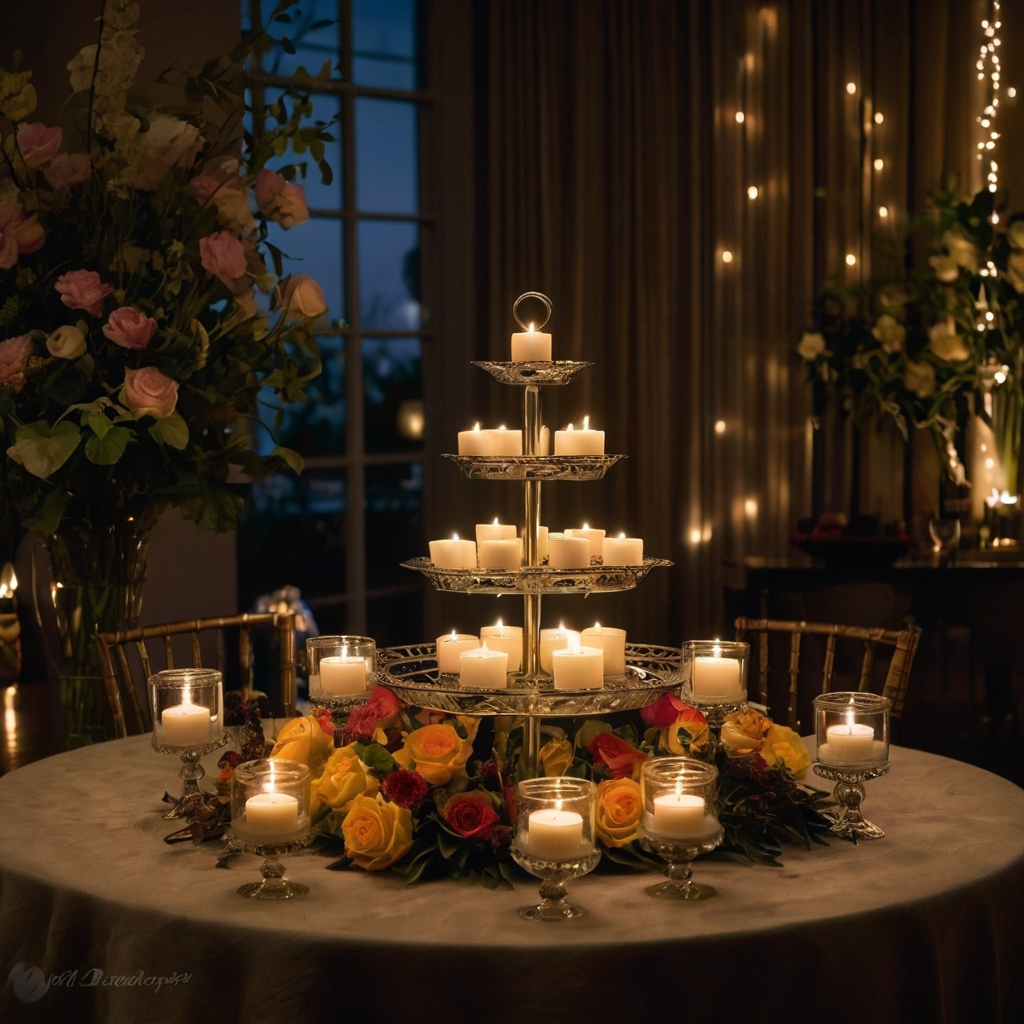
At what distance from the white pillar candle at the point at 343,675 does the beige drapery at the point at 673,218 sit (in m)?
2.22

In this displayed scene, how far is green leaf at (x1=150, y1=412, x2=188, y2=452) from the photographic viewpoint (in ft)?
6.61

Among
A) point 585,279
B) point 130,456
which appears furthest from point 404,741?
point 585,279

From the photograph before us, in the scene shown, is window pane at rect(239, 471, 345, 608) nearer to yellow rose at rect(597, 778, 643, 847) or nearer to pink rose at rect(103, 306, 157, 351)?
pink rose at rect(103, 306, 157, 351)

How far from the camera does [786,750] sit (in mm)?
1777

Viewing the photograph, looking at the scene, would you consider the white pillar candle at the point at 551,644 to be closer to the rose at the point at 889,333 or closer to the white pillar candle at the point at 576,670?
the white pillar candle at the point at 576,670

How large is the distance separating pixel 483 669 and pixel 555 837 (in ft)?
1.11

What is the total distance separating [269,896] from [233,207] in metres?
1.17

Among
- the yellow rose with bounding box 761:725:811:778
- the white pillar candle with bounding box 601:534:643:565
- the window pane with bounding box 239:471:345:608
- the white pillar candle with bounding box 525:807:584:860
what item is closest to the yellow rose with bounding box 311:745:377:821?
Answer: the white pillar candle with bounding box 525:807:584:860

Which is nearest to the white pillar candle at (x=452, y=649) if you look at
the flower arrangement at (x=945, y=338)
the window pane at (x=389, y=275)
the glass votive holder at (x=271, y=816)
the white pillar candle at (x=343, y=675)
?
the white pillar candle at (x=343, y=675)

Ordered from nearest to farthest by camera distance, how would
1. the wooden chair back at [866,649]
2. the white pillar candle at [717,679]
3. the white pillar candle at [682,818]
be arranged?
the white pillar candle at [682,818]
the white pillar candle at [717,679]
the wooden chair back at [866,649]

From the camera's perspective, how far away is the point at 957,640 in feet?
13.4

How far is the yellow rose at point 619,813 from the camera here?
155 cm

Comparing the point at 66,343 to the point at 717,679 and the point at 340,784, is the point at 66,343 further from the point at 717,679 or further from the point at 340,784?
the point at 717,679

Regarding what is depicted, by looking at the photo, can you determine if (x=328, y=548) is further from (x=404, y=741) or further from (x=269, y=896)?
(x=269, y=896)
